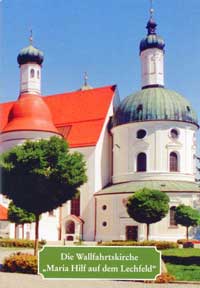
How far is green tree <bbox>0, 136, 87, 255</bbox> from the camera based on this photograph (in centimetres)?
855

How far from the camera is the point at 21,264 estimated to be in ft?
22.3

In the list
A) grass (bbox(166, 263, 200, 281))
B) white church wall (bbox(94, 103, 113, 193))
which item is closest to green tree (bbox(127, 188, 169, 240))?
white church wall (bbox(94, 103, 113, 193))

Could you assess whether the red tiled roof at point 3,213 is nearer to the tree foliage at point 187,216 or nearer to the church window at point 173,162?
the tree foliage at point 187,216

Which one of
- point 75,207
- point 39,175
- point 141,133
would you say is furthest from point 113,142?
point 39,175

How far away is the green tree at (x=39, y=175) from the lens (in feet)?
28.0

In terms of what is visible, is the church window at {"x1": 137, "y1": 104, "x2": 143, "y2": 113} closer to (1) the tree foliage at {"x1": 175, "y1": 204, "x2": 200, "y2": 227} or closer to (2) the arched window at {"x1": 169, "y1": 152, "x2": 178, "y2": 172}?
(2) the arched window at {"x1": 169, "y1": 152, "x2": 178, "y2": 172}

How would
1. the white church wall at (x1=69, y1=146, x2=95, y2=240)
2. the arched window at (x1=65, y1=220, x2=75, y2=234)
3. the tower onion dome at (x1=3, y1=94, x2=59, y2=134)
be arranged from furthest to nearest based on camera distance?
the white church wall at (x1=69, y1=146, x2=95, y2=240) < the arched window at (x1=65, y1=220, x2=75, y2=234) < the tower onion dome at (x1=3, y1=94, x2=59, y2=134)

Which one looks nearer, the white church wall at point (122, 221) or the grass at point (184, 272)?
the grass at point (184, 272)

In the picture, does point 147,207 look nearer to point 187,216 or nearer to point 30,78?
point 187,216

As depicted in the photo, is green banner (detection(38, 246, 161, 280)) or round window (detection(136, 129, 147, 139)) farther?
round window (detection(136, 129, 147, 139))

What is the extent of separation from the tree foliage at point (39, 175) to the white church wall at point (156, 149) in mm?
8979

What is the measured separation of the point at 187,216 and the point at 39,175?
25.5 ft

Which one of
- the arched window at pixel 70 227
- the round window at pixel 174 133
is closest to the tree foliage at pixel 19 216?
the arched window at pixel 70 227

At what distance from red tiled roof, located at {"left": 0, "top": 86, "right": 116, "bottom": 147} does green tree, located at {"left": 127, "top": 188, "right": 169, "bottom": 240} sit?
4.84 meters
